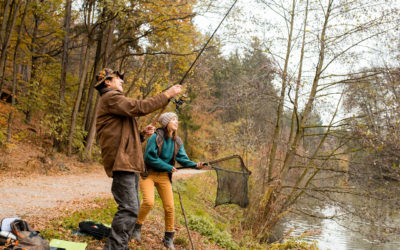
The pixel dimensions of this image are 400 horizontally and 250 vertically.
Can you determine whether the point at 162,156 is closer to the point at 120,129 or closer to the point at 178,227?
the point at 120,129

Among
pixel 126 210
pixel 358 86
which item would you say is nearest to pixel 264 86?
pixel 358 86

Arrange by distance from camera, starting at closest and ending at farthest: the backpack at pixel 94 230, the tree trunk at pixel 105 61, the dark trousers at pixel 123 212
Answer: the dark trousers at pixel 123 212
the backpack at pixel 94 230
the tree trunk at pixel 105 61

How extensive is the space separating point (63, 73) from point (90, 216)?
10.6 m

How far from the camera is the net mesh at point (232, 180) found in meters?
6.80

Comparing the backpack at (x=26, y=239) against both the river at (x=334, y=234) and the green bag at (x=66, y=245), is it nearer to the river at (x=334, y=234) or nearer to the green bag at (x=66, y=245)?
the green bag at (x=66, y=245)

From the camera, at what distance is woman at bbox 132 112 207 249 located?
4.82m

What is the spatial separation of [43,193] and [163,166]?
479 cm

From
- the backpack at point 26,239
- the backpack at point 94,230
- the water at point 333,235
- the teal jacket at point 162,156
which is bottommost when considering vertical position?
the water at point 333,235

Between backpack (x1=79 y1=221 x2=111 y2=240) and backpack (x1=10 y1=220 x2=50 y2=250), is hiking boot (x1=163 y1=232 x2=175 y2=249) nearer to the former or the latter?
backpack (x1=79 y1=221 x2=111 y2=240)

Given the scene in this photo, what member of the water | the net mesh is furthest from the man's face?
the water

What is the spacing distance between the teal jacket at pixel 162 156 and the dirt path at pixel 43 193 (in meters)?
2.24

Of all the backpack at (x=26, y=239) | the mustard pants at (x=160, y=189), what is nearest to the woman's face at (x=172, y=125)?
the mustard pants at (x=160, y=189)

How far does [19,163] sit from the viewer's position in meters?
11.6

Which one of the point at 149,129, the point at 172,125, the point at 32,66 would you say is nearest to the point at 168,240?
the point at 172,125
